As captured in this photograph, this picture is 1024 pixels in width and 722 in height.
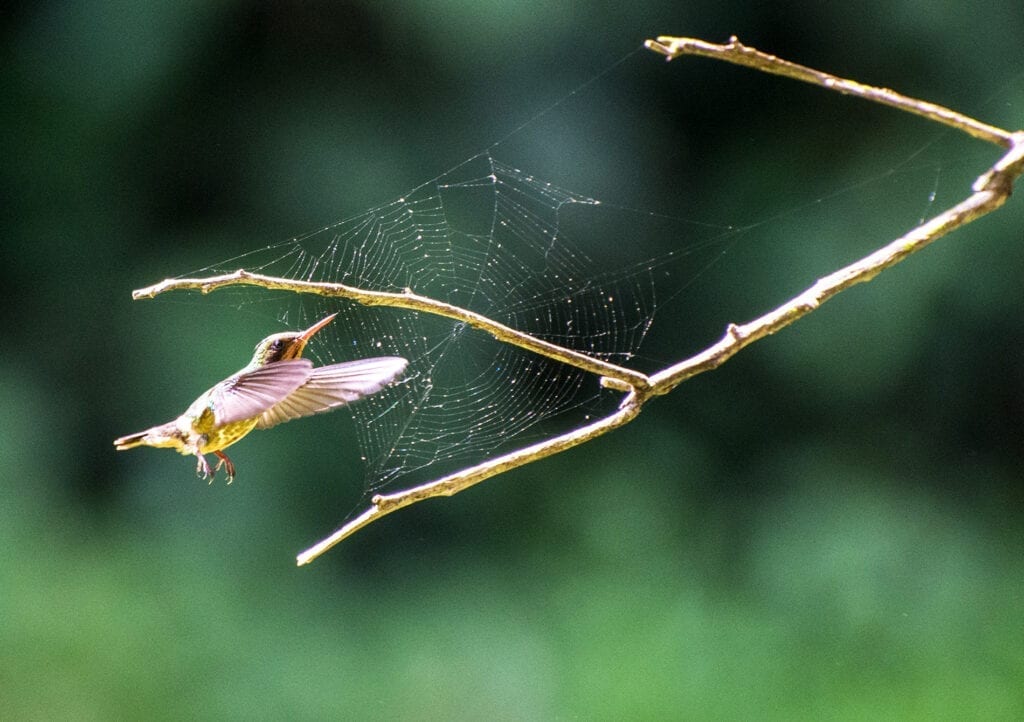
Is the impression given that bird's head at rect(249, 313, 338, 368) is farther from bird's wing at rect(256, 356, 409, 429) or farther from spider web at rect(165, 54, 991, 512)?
spider web at rect(165, 54, 991, 512)

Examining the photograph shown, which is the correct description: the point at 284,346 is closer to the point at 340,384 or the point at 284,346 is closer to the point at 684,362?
the point at 340,384

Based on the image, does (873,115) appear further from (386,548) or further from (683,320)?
(386,548)

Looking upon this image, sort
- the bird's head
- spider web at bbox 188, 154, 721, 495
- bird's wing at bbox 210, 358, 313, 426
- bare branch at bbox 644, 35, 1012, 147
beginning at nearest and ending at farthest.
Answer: bare branch at bbox 644, 35, 1012, 147 < bird's wing at bbox 210, 358, 313, 426 < the bird's head < spider web at bbox 188, 154, 721, 495

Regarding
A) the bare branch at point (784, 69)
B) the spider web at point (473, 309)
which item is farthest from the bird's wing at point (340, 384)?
the spider web at point (473, 309)

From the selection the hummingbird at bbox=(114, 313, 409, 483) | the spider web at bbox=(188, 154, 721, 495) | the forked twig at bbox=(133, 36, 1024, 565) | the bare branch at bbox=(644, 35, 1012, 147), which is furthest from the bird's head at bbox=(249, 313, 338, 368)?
the spider web at bbox=(188, 154, 721, 495)

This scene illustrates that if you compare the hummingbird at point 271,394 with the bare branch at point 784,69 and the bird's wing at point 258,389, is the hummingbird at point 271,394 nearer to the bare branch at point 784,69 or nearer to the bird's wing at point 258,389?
the bird's wing at point 258,389

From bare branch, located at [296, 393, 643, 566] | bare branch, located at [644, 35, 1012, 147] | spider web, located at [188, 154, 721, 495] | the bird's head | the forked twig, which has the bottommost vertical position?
bare branch, located at [296, 393, 643, 566]
